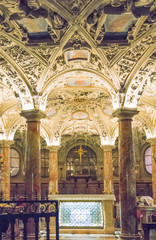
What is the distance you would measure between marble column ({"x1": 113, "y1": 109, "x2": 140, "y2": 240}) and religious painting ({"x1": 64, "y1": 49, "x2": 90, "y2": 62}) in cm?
224

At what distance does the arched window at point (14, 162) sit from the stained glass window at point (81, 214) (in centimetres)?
1227

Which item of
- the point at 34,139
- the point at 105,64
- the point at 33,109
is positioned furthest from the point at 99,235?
the point at 105,64

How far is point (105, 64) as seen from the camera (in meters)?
11.7

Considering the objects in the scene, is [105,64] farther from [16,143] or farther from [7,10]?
[16,143]

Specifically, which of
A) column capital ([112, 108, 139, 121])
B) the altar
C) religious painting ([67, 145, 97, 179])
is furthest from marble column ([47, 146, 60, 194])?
column capital ([112, 108, 139, 121])

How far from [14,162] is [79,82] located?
40.0 ft

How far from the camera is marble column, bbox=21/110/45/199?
462 inches

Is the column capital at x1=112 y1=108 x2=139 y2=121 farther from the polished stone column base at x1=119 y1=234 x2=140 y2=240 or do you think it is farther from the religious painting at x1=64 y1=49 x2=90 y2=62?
the polished stone column base at x1=119 y1=234 x2=140 y2=240

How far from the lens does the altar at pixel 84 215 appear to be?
12.9 metres

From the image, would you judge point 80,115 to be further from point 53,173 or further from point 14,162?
point 14,162

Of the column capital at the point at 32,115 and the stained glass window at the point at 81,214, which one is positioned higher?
the column capital at the point at 32,115

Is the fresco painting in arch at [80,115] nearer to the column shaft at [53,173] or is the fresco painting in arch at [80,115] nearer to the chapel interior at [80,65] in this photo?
the chapel interior at [80,65]

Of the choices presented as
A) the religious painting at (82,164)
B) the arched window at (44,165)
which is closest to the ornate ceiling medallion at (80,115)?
the religious painting at (82,164)

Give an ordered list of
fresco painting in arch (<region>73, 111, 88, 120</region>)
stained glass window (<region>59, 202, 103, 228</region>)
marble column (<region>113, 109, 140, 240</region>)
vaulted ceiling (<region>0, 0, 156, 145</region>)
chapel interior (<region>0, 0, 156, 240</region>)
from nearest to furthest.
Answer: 1. vaulted ceiling (<region>0, 0, 156, 145</region>)
2. chapel interior (<region>0, 0, 156, 240</region>)
3. marble column (<region>113, 109, 140, 240</region>)
4. stained glass window (<region>59, 202, 103, 228</region>)
5. fresco painting in arch (<region>73, 111, 88, 120</region>)
